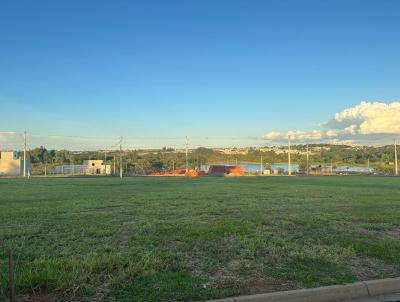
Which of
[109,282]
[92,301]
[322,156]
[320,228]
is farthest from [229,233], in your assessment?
[322,156]

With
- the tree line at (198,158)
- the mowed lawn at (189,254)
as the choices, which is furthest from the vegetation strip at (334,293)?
the tree line at (198,158)

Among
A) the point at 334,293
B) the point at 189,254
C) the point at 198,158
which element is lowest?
the point at 334,293

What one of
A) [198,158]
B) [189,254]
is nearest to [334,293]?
[189,254]

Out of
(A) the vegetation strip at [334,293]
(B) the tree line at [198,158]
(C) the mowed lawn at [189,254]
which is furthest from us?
(B) the tree line at [198,158]

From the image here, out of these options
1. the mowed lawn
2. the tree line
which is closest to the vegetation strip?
the mowed lawn

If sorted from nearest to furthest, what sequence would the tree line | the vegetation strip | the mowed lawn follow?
the vegetation strip
the mowed lawn
the tree line

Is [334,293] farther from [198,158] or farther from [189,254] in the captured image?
[198,158]

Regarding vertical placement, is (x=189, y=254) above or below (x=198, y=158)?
below

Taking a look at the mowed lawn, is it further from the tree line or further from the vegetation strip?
the tree line

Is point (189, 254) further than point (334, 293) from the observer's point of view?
Yes

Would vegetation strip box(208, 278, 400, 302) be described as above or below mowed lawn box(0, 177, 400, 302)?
below

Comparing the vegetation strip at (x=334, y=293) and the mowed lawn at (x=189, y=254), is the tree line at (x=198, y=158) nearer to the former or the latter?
the mowed lawn at (x=189, y=254)

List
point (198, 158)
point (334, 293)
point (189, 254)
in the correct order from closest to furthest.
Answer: point (334, 293) → point (189, 254) → point (198, 158)

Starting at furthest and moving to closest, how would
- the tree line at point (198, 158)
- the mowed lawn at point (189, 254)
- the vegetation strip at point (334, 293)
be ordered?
the tree line at point (198, 158), the mowed lawn at point (189, 254), the vegetation strip at point (334, 293)
